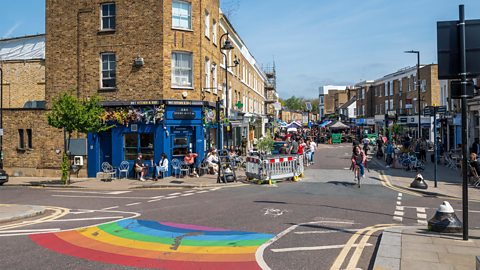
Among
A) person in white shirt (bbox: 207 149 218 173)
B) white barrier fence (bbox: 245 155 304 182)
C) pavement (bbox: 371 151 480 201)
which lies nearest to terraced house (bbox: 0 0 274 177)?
person in white shirt (bbox: 207 149 218 173)

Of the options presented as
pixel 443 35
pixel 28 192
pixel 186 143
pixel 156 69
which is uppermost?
pixel 156 69

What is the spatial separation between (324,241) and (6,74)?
27.8 metres

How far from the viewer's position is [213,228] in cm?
955

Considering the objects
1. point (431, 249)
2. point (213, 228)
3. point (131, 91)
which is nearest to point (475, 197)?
point (431, 249)

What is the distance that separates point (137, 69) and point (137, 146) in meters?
4.17

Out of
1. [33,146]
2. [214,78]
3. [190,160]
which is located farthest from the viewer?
[214,78]

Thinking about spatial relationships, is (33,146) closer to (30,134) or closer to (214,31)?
(30,134)

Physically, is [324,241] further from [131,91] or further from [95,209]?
[131,91]

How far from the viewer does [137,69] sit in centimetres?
2275

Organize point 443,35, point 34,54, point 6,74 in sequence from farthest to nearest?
1. point 34,54
2. point 6,74
3. point 443,35

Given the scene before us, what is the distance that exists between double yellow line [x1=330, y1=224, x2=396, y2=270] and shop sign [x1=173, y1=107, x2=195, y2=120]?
47.6 ft

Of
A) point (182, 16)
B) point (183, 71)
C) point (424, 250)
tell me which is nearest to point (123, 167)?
point (183, 71)

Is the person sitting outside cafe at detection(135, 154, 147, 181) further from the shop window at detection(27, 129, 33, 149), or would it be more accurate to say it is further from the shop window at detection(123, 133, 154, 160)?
the shop window at detection(27, 129, 33, 149)

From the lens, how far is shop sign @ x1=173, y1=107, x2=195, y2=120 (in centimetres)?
2264
